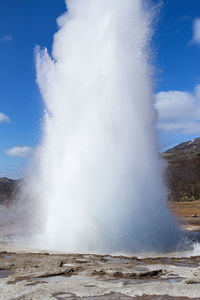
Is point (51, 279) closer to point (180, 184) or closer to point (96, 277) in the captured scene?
point (96, 277)

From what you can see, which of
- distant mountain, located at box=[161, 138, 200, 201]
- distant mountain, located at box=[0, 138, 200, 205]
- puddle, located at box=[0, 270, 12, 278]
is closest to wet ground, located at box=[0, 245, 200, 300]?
puddle, located at box=[0, 270, 12, 278]

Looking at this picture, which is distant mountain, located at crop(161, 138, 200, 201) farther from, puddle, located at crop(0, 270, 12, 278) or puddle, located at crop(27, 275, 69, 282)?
puddle, located at crop(27, 275, 69, 282)

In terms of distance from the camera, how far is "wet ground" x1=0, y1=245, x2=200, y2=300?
700 cm

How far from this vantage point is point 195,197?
214 ft

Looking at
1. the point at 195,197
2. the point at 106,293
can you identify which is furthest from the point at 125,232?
the point at 195,197

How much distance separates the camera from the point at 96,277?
28.4ft

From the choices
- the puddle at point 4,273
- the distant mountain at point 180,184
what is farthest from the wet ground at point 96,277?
the distant mountain at point 180,184

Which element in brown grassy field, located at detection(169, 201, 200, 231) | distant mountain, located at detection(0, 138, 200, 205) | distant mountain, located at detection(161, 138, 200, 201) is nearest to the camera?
brown grassy field, located at detection(169, 201, 200, 231)

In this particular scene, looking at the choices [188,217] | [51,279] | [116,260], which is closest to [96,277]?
[51,279]

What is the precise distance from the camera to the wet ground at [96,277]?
7004 millimetres

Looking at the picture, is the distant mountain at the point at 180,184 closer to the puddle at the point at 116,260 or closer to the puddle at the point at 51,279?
the puddle at the point at 116,260

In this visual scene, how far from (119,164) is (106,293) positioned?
9.47 meters

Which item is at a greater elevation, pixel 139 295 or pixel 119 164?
pixel 119 164

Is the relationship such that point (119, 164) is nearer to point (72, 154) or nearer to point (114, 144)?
point (114, 144)
